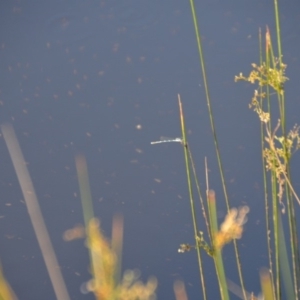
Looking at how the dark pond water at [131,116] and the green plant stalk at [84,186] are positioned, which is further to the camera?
the green plant stalk at [84,186]

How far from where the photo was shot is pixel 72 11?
2938mm

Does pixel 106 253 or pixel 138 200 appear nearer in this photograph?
pixel 106 253

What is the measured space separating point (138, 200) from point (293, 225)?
1411 millimetres

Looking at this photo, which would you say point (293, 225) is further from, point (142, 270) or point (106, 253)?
point (142, 270)

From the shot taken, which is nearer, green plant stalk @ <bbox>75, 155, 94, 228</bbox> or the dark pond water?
the dark pond water

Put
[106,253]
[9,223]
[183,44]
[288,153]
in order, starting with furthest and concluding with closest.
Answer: [9,223]
[183,44]
[288,153]
[106,253]

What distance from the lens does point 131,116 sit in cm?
296

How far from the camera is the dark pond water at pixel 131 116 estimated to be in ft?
9.48

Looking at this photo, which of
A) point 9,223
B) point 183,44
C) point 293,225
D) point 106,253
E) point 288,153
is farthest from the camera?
point 9,223

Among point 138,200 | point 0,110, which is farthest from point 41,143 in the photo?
point 138,200

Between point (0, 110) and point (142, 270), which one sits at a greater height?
point (0, 110)

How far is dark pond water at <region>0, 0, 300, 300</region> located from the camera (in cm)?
289

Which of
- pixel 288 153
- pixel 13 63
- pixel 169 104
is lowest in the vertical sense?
pixel 288 153

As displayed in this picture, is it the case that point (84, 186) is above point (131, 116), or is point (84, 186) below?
below
